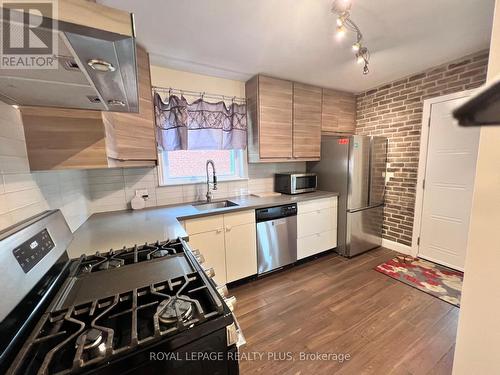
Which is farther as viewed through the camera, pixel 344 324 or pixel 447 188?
pixel 447 188

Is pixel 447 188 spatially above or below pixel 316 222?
above

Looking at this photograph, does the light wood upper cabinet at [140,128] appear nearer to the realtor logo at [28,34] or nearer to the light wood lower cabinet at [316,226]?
the realtor logo at [28,34]

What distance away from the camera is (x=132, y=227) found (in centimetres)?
158

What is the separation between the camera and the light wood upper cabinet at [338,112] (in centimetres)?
299

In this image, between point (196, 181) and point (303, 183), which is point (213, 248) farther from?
point (303, 183)

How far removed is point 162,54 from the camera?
1969 mm

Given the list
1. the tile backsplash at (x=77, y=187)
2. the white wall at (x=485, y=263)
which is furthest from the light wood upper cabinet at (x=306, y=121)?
the white wall at (x=485, y=263)

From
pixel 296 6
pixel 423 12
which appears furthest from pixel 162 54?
pixel 423 12

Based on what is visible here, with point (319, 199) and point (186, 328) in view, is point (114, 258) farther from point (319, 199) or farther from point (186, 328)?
→ point (319, 199)

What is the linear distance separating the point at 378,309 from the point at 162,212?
7.28 feet

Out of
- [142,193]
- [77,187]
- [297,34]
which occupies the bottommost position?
[142,193]

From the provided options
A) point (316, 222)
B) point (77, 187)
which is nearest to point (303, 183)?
point (316, 222)

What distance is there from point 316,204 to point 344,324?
133 centimetres

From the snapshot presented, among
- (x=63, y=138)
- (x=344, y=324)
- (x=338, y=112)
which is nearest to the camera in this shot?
(x=63, y=138)
